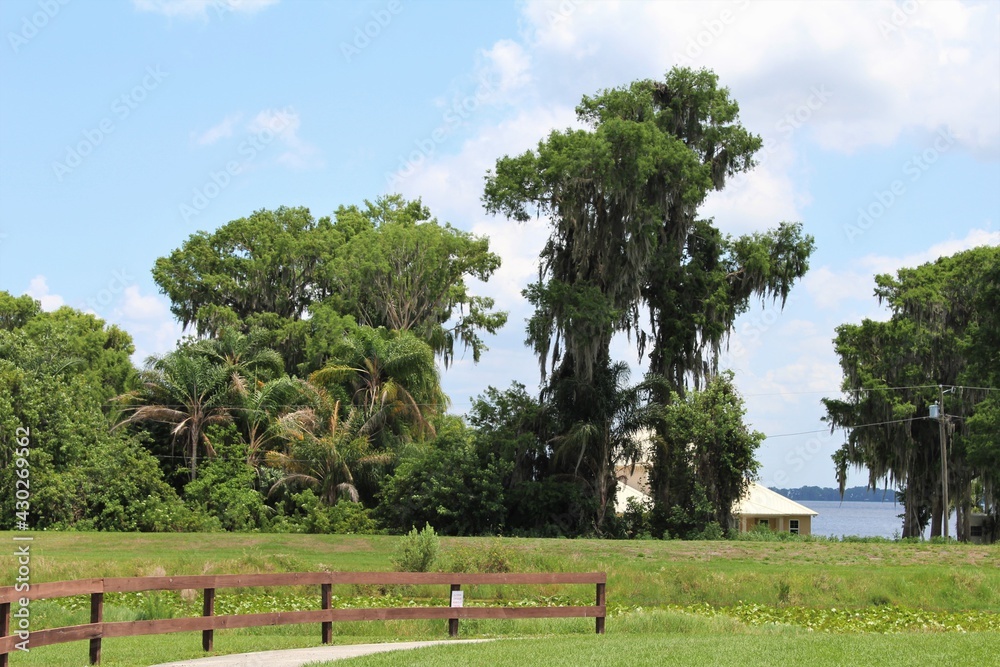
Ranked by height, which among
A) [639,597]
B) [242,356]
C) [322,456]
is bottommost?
[639,597]

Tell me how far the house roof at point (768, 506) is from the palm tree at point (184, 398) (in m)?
28.7

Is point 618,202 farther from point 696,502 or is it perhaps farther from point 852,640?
point 852,640

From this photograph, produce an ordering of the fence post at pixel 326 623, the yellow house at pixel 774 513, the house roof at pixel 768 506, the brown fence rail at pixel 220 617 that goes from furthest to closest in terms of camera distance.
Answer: the yellow house at pixel 774 513, the house roof at pixel 768 506, the fence post at pixel 326 623, the brown fence rail at pixel 220 617

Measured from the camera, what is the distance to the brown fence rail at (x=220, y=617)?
11352 millimetres

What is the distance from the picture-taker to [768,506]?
60.7 metres

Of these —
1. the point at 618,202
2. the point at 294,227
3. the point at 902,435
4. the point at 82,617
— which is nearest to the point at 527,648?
the point at 82,617

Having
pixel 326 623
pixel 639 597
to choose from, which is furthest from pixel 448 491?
pixel 326 623

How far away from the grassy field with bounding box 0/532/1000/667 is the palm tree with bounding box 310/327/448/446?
10511mm

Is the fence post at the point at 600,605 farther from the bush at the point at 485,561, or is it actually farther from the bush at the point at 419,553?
the bush at the point at 485,561

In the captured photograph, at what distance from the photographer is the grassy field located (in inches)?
532

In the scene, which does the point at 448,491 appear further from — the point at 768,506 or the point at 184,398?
the point at 768,506

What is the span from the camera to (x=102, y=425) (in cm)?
4091

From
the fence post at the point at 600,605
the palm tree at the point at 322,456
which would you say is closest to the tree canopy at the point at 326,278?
the palm tree at the point at 322,456

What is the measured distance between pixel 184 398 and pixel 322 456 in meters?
6.58
